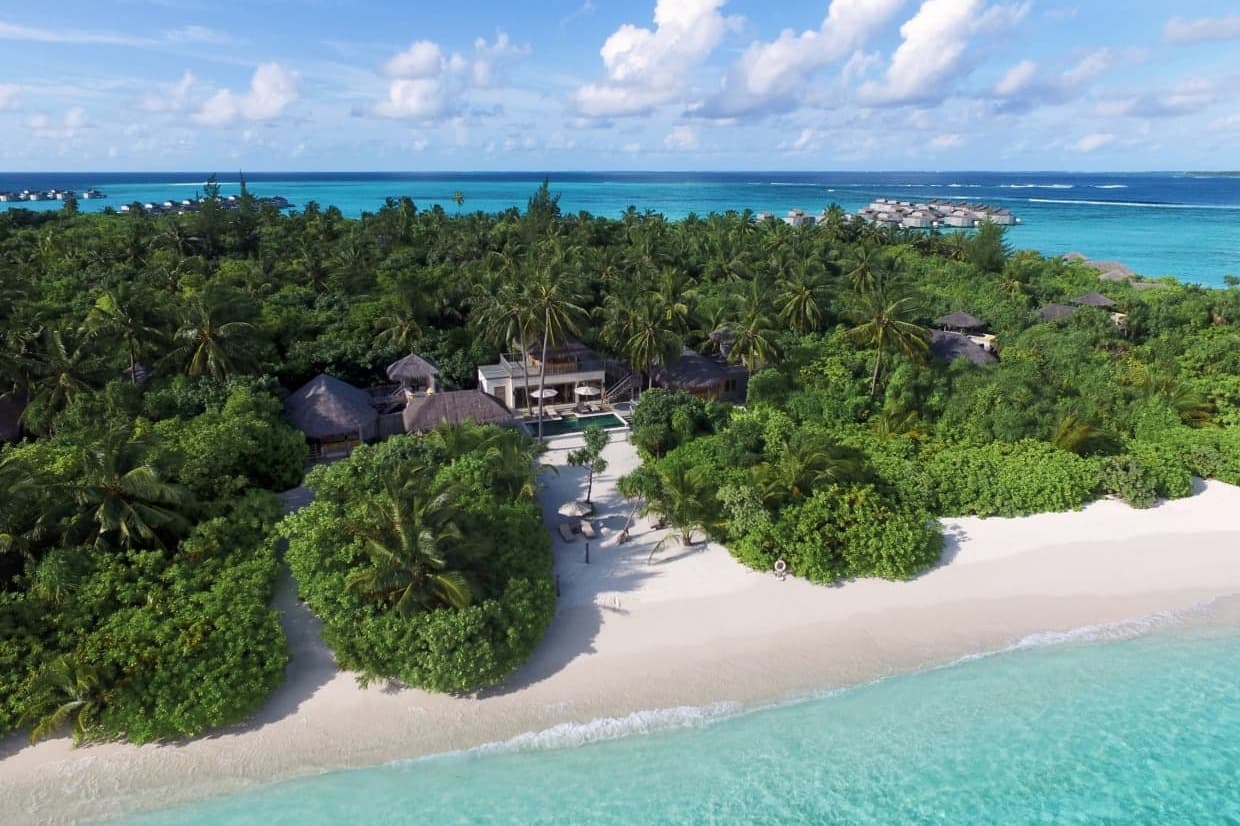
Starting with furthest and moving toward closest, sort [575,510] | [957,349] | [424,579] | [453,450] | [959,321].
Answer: [959,321], [957,349], [453,450], [575,510], [424,579]

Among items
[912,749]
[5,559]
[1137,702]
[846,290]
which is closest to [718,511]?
[912,749]

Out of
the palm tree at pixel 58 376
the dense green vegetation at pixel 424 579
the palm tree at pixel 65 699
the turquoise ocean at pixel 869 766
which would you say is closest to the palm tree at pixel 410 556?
the dense green vegetation at pixel 424 579

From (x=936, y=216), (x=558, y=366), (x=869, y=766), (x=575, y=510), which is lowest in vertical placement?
(x=869, y=766)

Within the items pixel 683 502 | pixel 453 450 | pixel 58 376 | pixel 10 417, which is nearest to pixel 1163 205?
pixel 683 502

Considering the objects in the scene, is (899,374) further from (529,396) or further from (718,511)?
(529,396)

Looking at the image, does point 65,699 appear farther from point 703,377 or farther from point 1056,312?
point 1056,312

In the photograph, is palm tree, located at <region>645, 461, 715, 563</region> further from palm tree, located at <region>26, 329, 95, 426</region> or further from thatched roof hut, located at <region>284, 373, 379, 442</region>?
palm tree, located at <region>26, 329, 95, 426</region>
